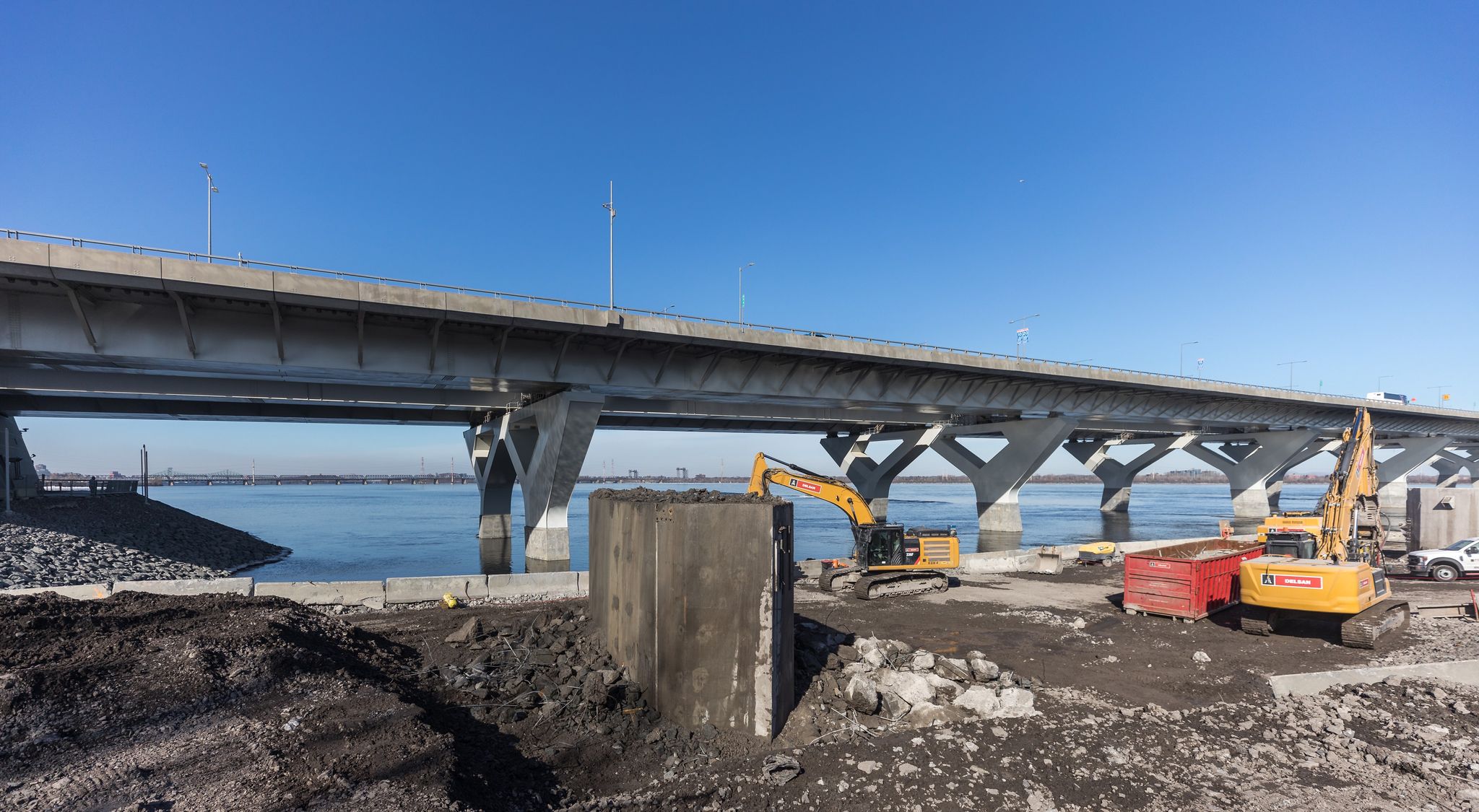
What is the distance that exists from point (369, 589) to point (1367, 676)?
19.2m

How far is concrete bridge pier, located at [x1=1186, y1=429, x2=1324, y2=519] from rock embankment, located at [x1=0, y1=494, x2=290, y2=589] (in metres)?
76.0

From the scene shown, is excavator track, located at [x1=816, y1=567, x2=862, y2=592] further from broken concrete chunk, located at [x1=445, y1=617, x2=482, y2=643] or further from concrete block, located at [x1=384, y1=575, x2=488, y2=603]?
broken concrete chunk, located at [x1=445, y1=617, x2=482, y2=643]

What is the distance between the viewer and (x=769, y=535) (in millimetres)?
7992

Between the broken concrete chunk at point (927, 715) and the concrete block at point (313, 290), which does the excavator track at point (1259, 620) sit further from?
the concrete block at point (313, 290)

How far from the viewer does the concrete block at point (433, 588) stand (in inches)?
626

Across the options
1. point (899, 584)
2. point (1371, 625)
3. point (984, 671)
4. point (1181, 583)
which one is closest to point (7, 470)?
point (899, 584)

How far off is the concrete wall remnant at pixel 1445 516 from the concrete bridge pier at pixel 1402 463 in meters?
58.8

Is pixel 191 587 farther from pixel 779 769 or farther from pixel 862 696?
pixel 862 696

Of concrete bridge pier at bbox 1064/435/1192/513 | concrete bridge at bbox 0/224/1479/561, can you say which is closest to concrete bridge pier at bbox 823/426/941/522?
concrete bridge at bbox 0/224/1479/561

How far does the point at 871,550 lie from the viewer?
1878cm

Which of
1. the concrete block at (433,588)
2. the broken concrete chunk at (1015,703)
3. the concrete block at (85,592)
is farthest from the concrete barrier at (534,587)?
the broken concrete chunk at (1015,703)

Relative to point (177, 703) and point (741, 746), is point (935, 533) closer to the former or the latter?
point (741, 746)

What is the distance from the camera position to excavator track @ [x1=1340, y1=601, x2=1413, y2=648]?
43.9 ft

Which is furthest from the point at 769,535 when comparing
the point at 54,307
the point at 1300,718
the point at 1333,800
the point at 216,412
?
the point at 216,412
